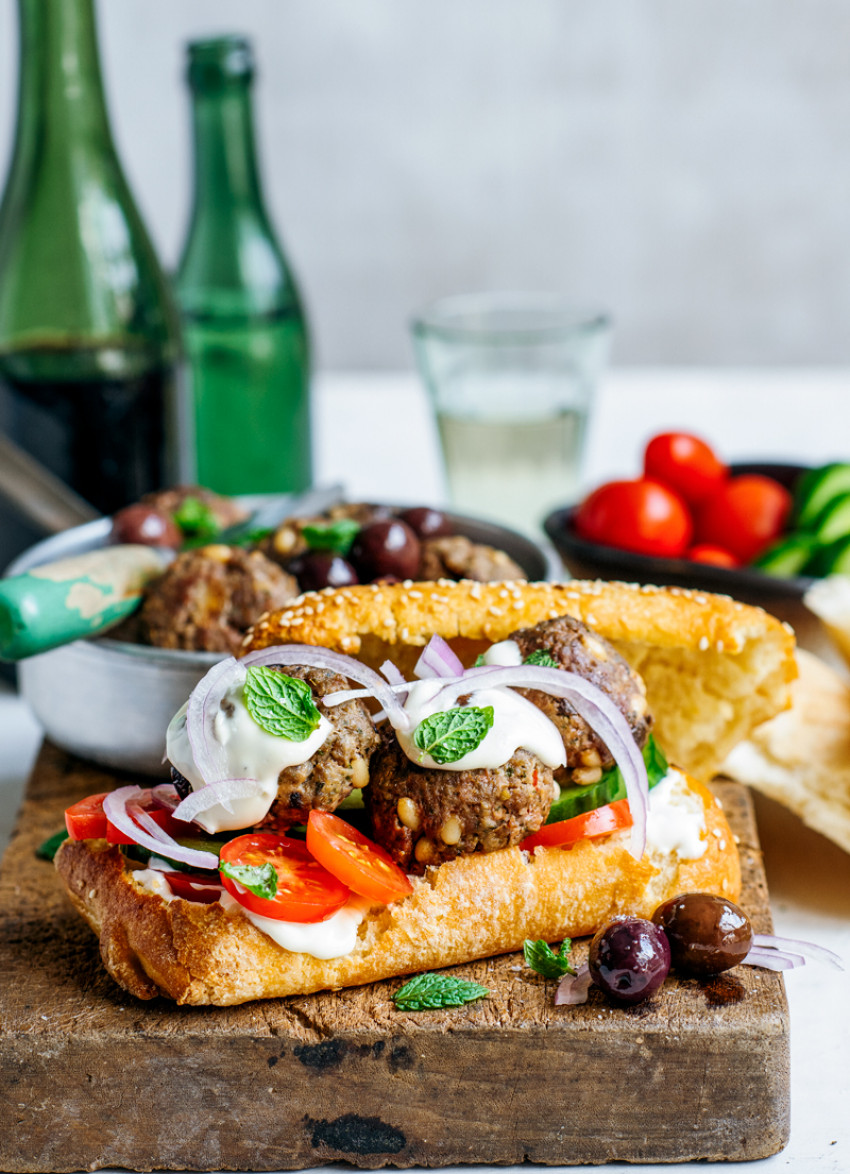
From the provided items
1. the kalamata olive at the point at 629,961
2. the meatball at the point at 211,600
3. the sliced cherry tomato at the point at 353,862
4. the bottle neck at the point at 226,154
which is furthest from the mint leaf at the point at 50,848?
the bottle neck at the point at 226,154

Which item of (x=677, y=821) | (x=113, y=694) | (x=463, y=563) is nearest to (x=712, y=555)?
(x=463, y=563)

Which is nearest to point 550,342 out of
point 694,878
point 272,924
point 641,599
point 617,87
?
point 641,599

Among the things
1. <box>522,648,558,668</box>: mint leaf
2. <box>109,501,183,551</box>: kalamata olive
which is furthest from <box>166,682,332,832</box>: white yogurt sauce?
<box>109,501,183,551</box>: kalamata olive

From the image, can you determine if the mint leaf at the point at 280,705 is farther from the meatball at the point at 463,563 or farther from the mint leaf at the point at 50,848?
the meatball at the point at 463,563

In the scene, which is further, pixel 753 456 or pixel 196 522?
pixel 753 456

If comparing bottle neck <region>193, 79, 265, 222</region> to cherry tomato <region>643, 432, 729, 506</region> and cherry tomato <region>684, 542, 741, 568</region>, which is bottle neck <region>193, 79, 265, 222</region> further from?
cherry tomato <region>684, 542, 741, 568</region>

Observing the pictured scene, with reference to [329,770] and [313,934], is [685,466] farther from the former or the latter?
[313,934]

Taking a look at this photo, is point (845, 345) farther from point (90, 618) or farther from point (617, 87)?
point (90, 618)
